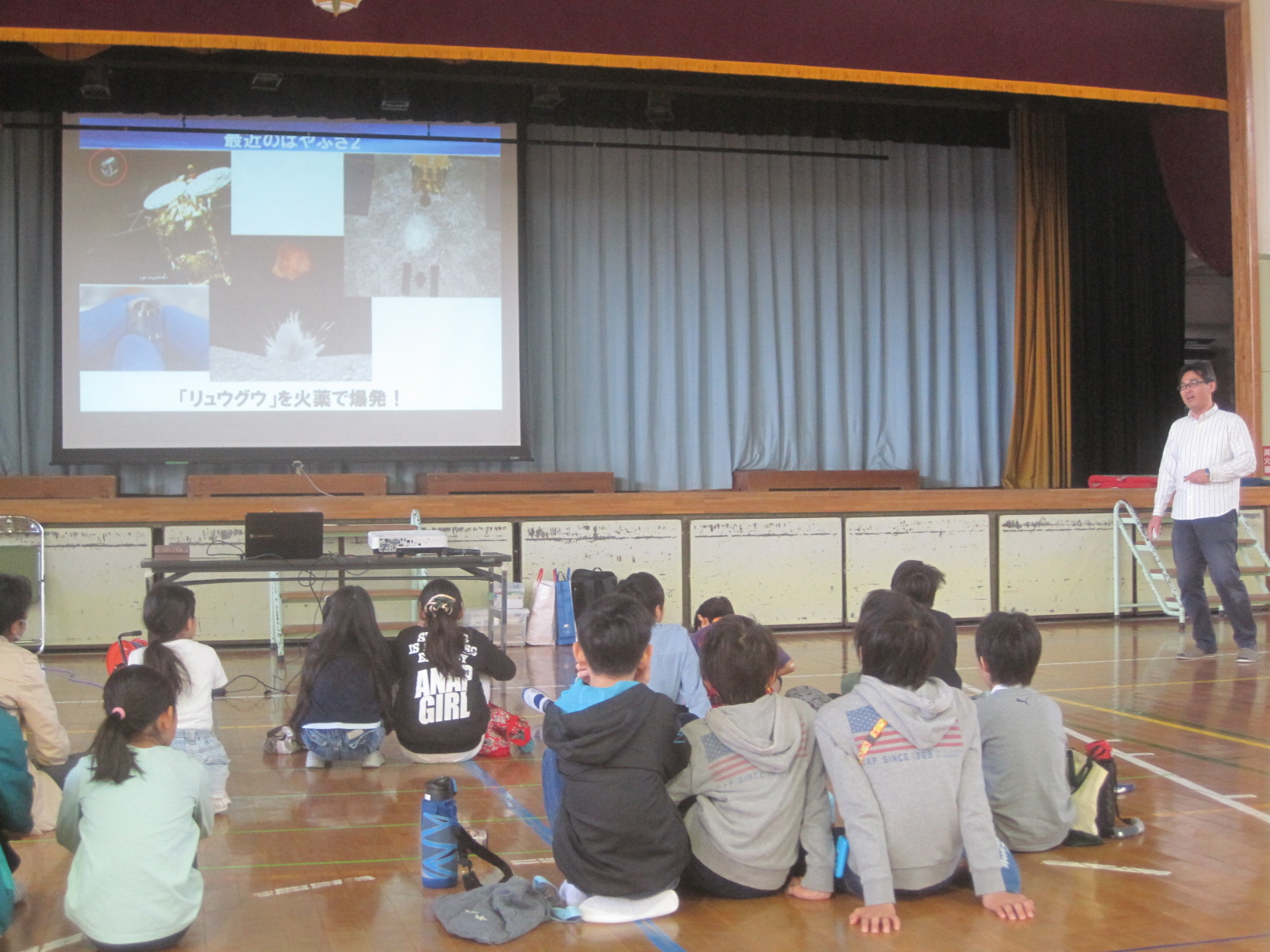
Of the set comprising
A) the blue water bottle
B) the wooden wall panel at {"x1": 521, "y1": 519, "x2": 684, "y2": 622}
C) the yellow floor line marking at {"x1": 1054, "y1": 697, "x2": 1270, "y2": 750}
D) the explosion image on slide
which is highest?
the explosion image on slide

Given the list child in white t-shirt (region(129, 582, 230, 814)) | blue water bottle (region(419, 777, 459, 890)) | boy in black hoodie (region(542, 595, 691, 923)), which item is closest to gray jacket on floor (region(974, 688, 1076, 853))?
boy in black hoodie (region(542, 595, 691, 923))

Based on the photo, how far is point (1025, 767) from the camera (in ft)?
9.38

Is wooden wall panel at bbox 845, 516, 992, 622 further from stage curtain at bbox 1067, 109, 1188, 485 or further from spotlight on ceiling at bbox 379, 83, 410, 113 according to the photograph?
spotlight on ceiling at bbox 379, 83, 410, 113

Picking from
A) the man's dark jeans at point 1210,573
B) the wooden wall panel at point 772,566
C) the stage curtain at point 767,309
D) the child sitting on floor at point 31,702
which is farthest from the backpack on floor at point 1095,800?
the stage curtain at point 767,309

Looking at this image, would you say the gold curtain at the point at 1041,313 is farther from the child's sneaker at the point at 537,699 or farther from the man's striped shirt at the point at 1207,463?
the child's sneaker at the point at 537,699

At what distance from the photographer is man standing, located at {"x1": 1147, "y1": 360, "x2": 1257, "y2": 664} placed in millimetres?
6004

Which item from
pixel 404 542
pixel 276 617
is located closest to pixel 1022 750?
pixel 404 542

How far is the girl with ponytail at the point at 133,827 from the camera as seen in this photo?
2.28m

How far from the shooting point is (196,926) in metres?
2.50

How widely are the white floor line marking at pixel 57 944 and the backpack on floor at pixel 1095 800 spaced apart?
2.26m

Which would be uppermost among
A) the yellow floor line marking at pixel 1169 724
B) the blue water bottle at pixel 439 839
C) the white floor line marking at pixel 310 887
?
the blue water bottle at pixel 439 839

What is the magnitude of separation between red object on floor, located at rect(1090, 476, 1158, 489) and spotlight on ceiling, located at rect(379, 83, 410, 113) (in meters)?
5.49

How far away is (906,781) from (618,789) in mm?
584

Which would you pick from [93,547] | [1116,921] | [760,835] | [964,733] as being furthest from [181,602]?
[93,547]
